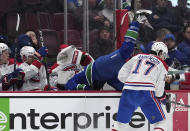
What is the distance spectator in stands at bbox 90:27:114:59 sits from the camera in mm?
6514

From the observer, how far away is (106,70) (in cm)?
546

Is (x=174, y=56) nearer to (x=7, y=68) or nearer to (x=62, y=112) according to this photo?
(x=62, y=112)

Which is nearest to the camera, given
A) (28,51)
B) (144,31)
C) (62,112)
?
(62,112)

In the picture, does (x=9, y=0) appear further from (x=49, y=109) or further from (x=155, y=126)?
(x=155, y=126)

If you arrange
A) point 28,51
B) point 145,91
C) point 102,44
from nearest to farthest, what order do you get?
point 145,91
point 28,51
point 102,44

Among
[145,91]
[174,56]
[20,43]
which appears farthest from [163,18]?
[145,91]

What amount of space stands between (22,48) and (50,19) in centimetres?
75

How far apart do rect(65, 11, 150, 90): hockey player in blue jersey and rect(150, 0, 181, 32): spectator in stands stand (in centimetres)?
166

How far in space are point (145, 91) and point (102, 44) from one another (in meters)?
1.67

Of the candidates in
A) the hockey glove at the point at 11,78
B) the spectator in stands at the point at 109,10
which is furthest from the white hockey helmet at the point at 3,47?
the spectator in stands at the point at 109,10

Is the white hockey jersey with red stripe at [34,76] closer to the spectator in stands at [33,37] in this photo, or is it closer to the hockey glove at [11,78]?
the hockey glove at [11,78]

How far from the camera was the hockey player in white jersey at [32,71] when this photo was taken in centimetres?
575

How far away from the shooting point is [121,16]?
660cm

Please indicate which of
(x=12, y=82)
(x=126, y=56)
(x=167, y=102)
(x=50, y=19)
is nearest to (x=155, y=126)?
(x=167, y=102)
